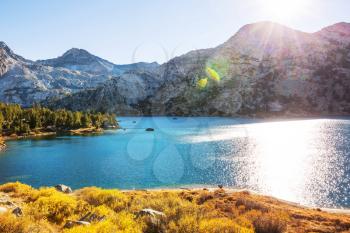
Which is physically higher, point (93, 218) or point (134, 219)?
point (93, 218)

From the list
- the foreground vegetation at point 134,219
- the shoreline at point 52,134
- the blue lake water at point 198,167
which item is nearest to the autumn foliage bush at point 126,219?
the foreground vegetation at point 134,219

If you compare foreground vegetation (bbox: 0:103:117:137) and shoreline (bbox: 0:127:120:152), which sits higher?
foreground vegetation (bbox: 0:103:117:137)

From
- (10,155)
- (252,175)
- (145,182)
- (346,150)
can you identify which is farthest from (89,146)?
(346,150)

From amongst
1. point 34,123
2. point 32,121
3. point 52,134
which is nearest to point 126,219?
point 52,134

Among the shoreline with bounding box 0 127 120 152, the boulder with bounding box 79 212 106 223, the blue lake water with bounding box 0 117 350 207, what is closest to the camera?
the boulder with bounding box 79 212 106 223

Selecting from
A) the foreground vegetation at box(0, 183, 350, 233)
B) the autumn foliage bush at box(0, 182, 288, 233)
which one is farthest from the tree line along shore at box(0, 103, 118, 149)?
the foreground vegetation at box(0, 183, 350, 233)

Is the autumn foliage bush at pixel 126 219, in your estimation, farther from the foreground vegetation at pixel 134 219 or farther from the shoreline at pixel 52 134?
the shoreline at pixel 52 134

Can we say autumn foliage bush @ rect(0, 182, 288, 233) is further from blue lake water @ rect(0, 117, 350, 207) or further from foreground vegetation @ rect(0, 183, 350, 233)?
blue lake water @ rect(0, 117, 350, 207)

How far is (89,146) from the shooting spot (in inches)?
5226

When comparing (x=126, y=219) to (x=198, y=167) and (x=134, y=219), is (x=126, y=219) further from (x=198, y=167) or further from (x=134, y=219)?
(x=198, y=167)

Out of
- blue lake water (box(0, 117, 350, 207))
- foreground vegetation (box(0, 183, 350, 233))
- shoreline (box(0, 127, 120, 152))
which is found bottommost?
blue lake water (box(0, 117, 350, 207))

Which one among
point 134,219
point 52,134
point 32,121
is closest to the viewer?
point 134,219

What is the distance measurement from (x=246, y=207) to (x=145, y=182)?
1585 inches

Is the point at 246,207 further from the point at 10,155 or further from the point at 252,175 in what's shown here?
the point at 10,155
